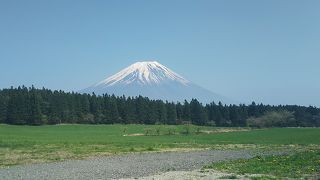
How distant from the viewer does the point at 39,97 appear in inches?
5054

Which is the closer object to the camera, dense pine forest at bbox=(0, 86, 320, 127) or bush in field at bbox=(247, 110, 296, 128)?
dense pine forest at bbox=(0, 86, 320, 127)

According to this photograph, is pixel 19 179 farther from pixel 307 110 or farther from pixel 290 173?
pixel 307 110

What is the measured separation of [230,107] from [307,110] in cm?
3166

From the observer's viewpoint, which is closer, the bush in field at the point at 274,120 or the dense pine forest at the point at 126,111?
the dense pine forest at the point at 126,111

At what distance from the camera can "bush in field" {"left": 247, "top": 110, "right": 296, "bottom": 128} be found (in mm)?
152250

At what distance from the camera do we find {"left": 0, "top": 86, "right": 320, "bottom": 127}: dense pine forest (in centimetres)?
12356

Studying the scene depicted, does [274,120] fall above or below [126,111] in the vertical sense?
below

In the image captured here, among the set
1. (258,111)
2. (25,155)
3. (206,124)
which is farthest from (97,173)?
(258,111)

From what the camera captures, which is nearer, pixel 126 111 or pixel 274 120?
pixel 126 111

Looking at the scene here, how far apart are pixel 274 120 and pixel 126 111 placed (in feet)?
157

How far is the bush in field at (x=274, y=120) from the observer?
152250 mm

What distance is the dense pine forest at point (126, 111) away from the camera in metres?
124

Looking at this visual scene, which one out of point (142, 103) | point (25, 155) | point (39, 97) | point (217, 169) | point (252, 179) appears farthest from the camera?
point (142, 103)

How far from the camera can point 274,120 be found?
152625 mm
